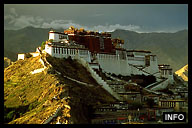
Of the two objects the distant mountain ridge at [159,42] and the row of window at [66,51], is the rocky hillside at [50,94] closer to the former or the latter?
the row of window at [66,51]

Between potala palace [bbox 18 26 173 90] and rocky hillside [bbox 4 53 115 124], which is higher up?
potala palace [bbox 18 26 173 90]

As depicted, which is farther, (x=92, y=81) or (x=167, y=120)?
(x=92, y=81)

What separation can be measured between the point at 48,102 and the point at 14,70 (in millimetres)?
17554

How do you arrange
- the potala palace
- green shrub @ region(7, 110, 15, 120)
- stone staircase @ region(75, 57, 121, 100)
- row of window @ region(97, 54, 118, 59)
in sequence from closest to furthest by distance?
green shrub @ region(7, 110, 15, 120)
stone staircase @ region(75, 57, 121, 100)
the potala palace
row of window @ region(97, 54, 118, 59)

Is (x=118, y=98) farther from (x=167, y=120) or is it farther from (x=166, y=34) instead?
(x=166, y=34)

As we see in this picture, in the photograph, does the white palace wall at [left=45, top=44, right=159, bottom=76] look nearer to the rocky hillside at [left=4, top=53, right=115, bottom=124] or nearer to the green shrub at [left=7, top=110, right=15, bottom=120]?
the rocky hillside at [left=4, top=53, right=115, bottom=124]

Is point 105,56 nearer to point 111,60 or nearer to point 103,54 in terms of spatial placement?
point 103,54

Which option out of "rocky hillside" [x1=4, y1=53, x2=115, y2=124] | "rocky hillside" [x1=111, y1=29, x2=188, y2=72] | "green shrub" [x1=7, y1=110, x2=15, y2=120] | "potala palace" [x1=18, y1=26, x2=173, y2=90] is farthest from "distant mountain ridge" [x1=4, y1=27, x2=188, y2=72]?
"green shrub" [x1=7, y1=110, x2=15, y2=120]

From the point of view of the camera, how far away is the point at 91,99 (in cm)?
6103

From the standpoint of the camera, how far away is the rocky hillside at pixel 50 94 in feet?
172

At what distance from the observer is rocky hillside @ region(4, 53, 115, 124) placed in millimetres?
52438

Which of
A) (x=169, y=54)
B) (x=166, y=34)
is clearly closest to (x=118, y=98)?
(x=169, y=54)

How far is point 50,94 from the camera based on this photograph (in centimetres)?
5947
